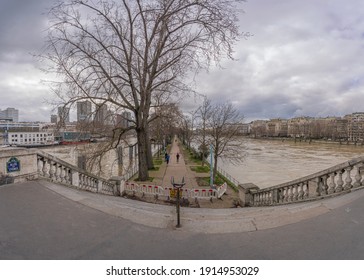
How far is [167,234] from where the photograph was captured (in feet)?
9.98

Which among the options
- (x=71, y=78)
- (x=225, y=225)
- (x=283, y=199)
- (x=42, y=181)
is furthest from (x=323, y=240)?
(x=71, y=78)

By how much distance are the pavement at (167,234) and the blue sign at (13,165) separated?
124 centimetres

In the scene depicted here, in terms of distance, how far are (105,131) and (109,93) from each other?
342 cm

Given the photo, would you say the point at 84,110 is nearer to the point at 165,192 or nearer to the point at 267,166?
the point at 165,192

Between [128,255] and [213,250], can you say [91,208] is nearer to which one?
Result: [128,255]

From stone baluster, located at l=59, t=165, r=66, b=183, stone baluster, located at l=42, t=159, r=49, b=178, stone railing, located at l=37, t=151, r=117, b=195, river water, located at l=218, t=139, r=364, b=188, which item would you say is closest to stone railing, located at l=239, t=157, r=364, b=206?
stone railing, located at l=37, t=151, r=117, b=195

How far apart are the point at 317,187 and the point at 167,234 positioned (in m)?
4.18

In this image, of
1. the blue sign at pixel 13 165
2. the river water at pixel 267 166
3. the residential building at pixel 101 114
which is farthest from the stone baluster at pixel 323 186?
the residential building at pixel 101 114

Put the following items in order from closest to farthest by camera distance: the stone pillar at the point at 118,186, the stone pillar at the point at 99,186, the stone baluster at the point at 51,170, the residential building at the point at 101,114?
the stone baluster at the point at 51,170 → the stone pillar at the point at 99,186 → the stone pillar at the point at 118,186 → the residential building at the point at 101,114

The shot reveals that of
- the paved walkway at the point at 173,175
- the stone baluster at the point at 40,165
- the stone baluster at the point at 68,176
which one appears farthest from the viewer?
the paved walkway at the point at 173,175

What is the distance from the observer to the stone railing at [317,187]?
445 centimetres

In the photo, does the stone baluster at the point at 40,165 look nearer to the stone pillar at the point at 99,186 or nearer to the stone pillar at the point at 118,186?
the stone pillar at the point at 99,186

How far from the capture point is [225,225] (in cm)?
335

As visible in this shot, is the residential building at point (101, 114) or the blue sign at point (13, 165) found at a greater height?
the residential building at point (101, 114)
